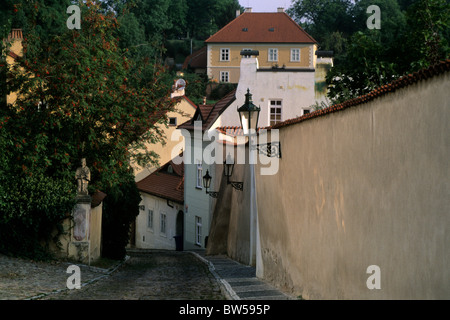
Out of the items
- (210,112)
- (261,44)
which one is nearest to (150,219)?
(210,112)

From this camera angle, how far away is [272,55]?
79.6m

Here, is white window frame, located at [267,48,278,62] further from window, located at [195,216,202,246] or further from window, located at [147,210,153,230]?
window, located at [195,216,202,246]

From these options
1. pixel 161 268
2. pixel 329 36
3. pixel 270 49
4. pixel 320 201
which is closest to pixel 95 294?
pixel 320 201

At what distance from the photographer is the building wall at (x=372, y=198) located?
5980 mm

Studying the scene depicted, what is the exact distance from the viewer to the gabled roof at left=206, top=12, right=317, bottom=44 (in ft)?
258

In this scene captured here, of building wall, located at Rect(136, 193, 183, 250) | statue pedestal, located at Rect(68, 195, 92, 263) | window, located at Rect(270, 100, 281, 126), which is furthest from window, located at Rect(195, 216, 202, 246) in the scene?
statue pedestal, located at Rect(68, 195, 92, 263)

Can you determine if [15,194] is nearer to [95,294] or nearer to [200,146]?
[95,294]

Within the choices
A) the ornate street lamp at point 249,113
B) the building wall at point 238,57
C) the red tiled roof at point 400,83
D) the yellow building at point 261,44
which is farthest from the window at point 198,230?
the yellow building at point 261,44

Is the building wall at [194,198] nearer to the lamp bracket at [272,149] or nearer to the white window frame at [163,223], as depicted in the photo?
the white window frame at [163,223]

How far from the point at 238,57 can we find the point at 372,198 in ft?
241

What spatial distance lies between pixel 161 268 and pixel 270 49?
2470 inches

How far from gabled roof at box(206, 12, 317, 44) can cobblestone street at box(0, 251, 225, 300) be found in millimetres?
62988

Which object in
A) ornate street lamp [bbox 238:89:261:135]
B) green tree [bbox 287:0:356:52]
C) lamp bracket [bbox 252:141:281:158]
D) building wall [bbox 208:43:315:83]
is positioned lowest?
lamp bracket [bbox 252:141:281:158]

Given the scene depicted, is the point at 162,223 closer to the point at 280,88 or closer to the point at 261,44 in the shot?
the point at 280,88
